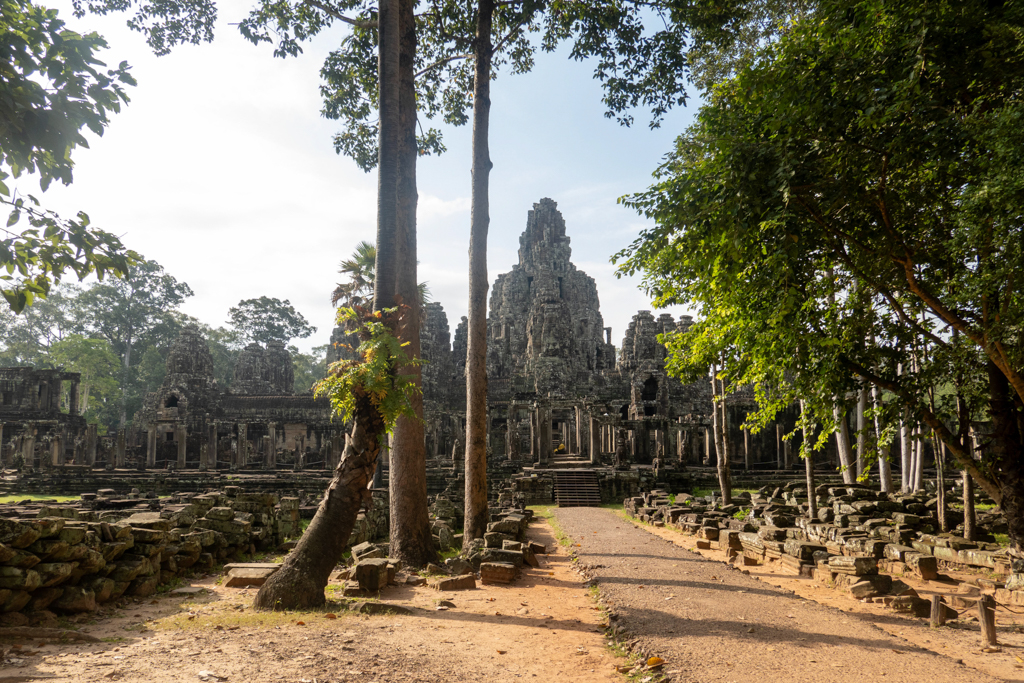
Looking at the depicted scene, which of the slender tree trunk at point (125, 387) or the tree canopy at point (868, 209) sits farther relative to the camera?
the slender tree trunk at point (125, 387)

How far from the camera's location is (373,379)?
701 centimetres

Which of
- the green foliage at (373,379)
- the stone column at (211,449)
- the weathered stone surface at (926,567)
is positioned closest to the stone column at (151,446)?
the stone column at (211,449)

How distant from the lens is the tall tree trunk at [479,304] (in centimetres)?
1140

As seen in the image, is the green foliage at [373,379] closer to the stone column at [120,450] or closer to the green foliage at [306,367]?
the stone column at [120,450]

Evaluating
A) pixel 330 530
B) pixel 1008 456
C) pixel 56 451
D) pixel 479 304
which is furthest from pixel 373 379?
pixel 56 451

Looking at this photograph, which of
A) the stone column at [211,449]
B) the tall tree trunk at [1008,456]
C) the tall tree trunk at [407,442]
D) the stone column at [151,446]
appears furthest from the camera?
the stone column at [151,446]

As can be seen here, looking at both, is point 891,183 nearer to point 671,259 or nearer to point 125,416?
point 671,259

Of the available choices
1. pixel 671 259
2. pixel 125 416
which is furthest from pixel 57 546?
pixel 125 416

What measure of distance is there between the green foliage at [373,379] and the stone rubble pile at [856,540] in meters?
6.39

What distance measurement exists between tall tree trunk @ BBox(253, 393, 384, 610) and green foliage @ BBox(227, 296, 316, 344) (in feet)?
176

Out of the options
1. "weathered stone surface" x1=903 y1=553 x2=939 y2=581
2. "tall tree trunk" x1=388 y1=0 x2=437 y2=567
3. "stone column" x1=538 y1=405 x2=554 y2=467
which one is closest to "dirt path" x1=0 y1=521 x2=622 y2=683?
"tall tree trunk" x1=388 y1=0 x2=437 y2=567

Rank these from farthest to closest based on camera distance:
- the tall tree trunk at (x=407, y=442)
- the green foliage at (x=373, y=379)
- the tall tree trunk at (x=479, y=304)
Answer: the tall tree trunk at (x=479, y=304) < the tall tree trunk at (x=407, y=442) < the green foliage at (x=373, y=379)

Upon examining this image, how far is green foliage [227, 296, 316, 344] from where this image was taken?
5709 centimetres

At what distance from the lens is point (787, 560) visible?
10.1 meters
